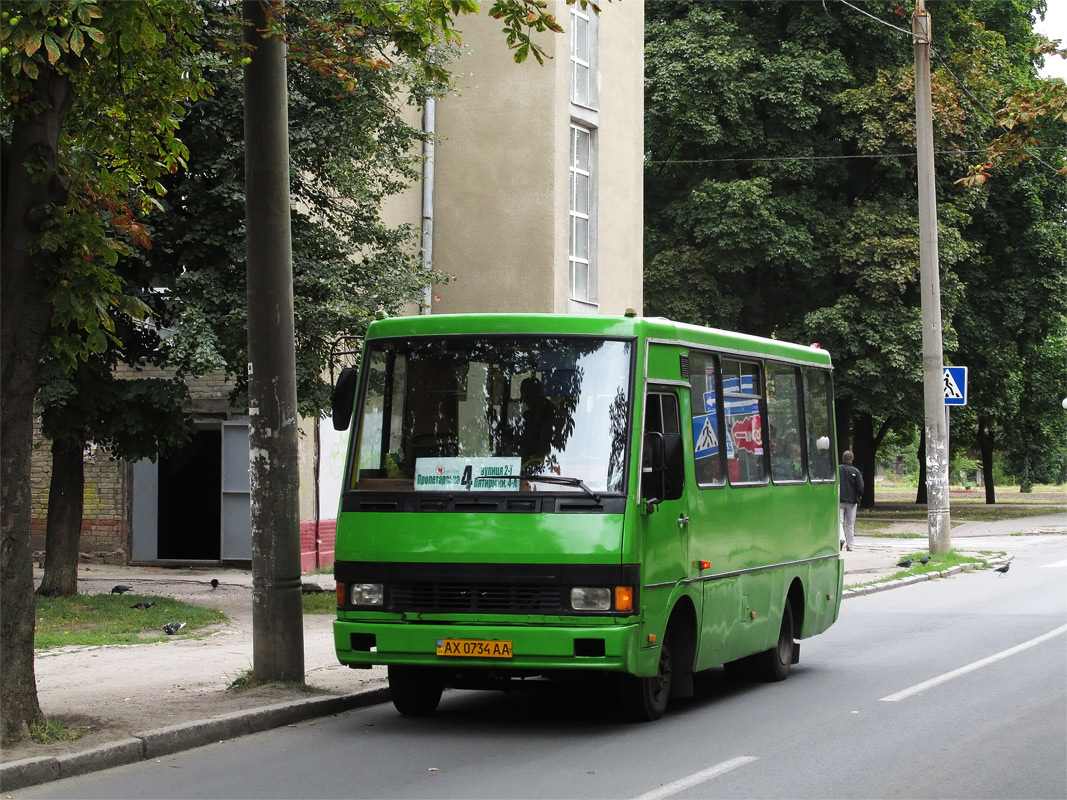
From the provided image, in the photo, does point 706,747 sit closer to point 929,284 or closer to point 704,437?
point 704,437

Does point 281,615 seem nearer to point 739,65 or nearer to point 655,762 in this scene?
point 655,762

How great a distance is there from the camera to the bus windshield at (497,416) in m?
10.1

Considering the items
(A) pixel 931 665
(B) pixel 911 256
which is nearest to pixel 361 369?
(A) pixel 931 665

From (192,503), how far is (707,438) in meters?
14.8

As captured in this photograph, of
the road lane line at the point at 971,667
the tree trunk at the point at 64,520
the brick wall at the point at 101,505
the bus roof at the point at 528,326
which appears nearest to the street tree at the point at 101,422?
the tree trunk at the point at 64,520

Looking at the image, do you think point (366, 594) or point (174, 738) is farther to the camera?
point (366, 594)

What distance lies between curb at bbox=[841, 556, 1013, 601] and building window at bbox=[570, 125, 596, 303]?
8643mm

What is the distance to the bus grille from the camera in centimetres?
982

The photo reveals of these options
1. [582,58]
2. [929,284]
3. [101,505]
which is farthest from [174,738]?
[582,58]

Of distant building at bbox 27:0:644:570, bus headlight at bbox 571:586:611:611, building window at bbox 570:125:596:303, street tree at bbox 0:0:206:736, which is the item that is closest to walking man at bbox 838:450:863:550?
distant building at bbox 27:0:644:570

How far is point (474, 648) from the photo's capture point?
982 cm

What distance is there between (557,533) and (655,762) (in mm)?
1617

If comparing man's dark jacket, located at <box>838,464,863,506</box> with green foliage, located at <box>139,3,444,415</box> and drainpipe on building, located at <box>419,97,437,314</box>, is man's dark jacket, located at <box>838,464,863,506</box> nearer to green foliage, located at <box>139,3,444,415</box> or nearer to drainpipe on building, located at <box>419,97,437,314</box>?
drainpipe on building, located at <box>419,97,437,314</box>

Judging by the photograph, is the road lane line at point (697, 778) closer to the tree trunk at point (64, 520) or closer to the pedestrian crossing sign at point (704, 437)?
the pedestrian crossing sign at point (704, 437)
